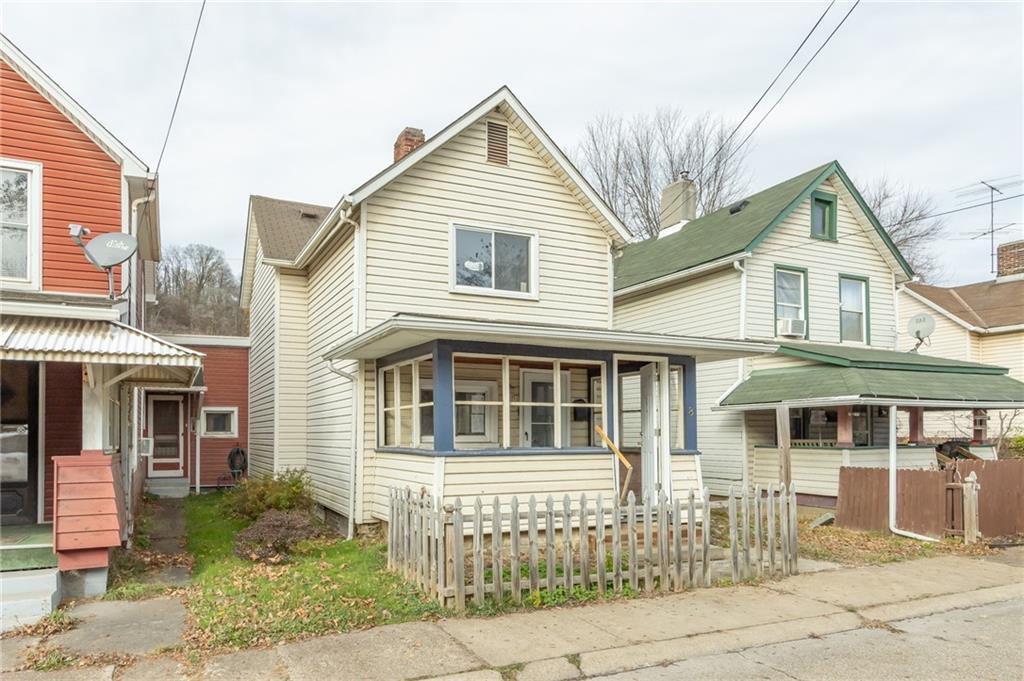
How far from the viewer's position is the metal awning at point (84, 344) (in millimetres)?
8219

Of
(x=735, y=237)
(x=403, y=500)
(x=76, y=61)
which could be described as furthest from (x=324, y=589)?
(x=735, y=237)

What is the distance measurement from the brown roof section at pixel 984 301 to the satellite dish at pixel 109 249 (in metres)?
26.7

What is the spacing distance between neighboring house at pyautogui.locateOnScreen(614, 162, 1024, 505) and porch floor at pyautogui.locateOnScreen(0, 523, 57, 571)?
500 inches

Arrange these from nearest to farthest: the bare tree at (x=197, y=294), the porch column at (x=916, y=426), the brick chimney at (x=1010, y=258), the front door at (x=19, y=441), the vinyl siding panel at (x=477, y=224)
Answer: the front door at (x=19, y=441) < the vinyl siding panel at (x=477, y=224) < the porch column at (x=916, y=426) < the brick chimney at (x=1010, y=258) < the bare tree at (x=197, y=294)

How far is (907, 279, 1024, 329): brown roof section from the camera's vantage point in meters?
25.7

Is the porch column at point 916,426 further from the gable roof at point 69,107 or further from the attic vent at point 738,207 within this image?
the gable roof at point 69,107

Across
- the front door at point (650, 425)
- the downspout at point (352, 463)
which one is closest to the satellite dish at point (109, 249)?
the downspout at point (352, 463)

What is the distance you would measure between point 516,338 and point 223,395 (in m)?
14.4

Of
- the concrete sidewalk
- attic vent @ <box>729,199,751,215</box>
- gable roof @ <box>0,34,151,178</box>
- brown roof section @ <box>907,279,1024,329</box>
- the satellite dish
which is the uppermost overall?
attic vent @ <box>729,199,751,215</box>

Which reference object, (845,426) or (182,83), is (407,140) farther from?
(845,426)

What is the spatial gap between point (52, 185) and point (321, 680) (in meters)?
7.93

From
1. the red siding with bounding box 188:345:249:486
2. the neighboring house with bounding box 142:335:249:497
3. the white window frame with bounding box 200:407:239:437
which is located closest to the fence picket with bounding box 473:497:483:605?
the neighboring house with bounding box 142:335:249:497

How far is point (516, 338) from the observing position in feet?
33.7

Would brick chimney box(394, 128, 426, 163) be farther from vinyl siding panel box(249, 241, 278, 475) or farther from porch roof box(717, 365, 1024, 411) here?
porch roof box(717, 365, 1024, 411)
